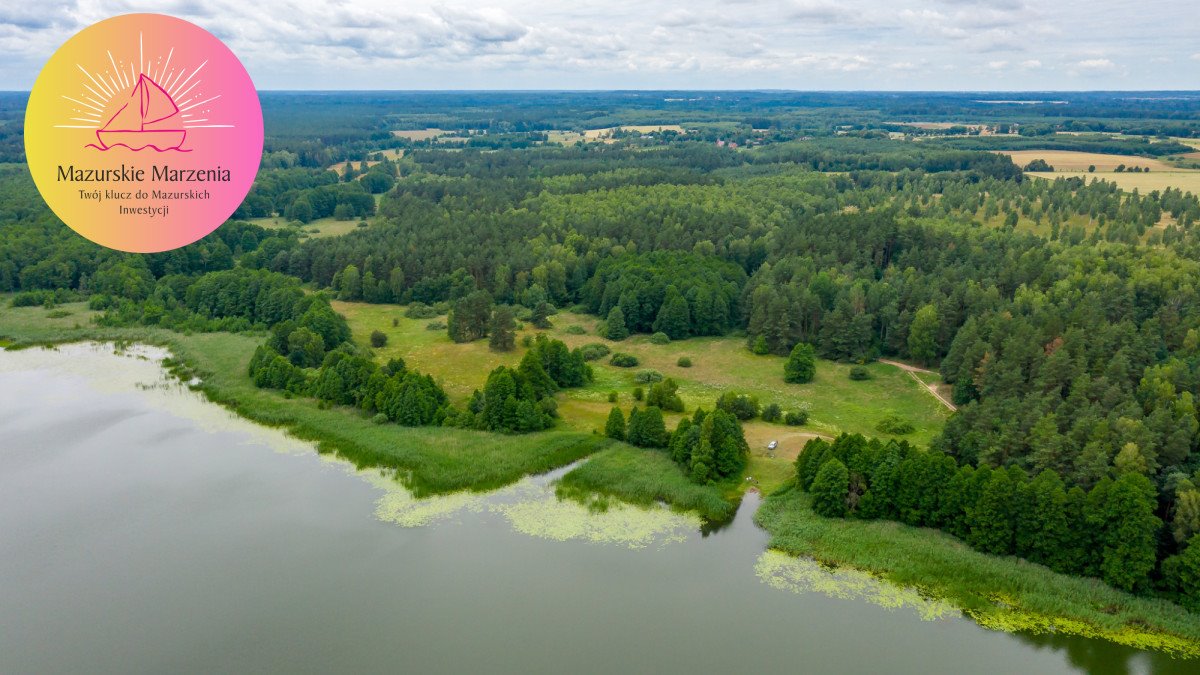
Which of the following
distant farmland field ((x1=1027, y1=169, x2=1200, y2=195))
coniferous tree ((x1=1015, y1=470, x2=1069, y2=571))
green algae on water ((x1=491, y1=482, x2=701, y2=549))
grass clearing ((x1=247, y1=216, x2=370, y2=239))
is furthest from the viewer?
grass clearing ((x1=247, y1=216, x2=370, y2=239))

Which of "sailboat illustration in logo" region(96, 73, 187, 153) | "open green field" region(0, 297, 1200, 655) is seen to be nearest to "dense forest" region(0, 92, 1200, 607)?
"open green field" region(0, 297, 1200, 655)

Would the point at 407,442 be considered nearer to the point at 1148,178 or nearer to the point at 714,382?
the point at 714,382

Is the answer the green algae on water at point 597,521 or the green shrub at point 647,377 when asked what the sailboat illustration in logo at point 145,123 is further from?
the green shrub at point 647,377

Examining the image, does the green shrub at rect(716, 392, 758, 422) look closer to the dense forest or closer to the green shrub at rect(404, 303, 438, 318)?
the dense forest

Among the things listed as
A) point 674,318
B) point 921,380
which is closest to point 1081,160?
point 921,380

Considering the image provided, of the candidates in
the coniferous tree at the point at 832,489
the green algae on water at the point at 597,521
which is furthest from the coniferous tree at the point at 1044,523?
the green algae on water at the point at 597,521

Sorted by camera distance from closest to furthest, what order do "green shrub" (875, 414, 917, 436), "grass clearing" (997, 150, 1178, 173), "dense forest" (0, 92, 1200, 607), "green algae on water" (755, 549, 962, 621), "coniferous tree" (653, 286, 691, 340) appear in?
"green algae on water" (755, 549, 962, 621), "dense forest" (0, 92, 1200, 607), "green shrub" (875, 414, 917, 436), "coniferous tree" (653, 286, 691, 340), "grass clearing" (997, 150, 1178, 173)
